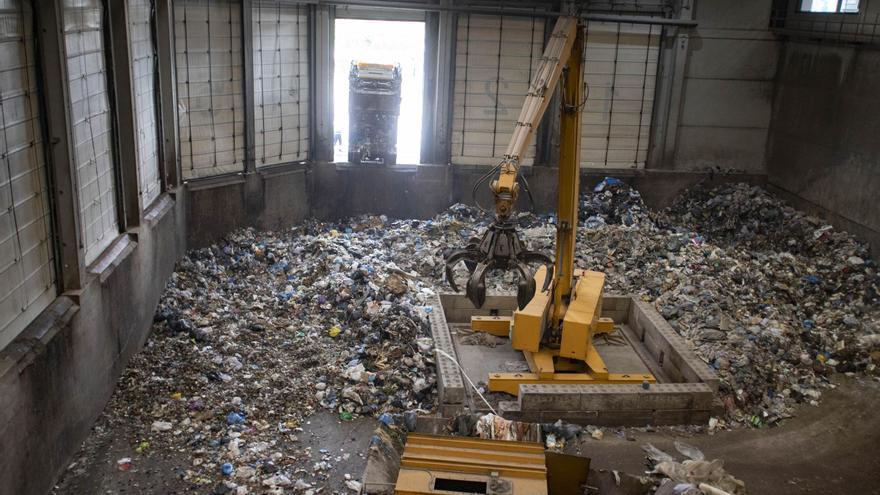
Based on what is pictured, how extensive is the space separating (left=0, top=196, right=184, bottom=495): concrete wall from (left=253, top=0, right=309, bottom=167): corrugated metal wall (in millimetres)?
3201

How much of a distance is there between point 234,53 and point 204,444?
5698mm

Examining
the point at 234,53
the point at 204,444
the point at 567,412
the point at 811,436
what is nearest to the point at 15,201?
the point at 204,444

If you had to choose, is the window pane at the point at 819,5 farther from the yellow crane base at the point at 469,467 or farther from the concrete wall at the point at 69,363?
the concrete wall at the point at 69,363

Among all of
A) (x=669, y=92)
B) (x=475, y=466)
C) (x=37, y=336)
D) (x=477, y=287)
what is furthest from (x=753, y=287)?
(x=37, y=336)

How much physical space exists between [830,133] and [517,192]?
7.18 m

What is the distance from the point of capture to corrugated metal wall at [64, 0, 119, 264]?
5785 mm

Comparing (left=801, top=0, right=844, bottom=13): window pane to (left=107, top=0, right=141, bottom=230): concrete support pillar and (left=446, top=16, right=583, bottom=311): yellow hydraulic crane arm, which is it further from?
(left=107, top=0, right=141, bottom=230): concrete support pillar

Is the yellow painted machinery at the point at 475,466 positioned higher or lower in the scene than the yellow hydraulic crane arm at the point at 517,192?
lower

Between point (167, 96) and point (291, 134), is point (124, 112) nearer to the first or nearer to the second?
point (167, 96)

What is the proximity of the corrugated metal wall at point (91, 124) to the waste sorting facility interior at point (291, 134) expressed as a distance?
0.03 m

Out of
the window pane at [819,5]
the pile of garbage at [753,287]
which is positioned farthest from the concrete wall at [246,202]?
the window pane at [819,5]

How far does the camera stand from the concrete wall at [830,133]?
30.8 feet

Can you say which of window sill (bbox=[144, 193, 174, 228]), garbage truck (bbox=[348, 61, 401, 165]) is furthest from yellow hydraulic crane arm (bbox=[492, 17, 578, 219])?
garbage truck (bbox=[348, 61, 401, 165])

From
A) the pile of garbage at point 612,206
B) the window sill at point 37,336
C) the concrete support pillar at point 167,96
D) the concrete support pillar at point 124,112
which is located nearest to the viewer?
the window sill at point 37,336
